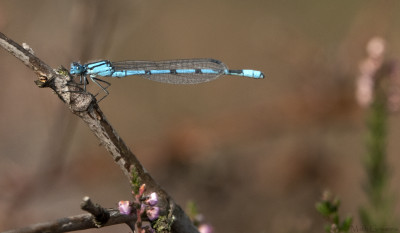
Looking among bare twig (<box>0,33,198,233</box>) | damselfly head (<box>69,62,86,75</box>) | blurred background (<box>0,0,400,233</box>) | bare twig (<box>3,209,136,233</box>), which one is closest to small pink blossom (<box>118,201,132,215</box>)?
bare twig (<box>3,209,136,233</box>)

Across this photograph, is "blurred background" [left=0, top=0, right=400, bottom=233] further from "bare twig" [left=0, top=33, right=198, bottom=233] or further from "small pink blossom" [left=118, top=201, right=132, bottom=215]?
"small pink blossom" [left=118, top=201, right=132, bottom=215]

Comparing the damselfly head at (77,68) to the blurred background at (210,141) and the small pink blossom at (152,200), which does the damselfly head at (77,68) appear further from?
the small pink blossom at (152,200)

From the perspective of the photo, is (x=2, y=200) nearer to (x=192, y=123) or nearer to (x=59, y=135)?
(x=59, y=135)

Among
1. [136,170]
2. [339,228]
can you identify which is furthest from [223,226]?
[136,170]

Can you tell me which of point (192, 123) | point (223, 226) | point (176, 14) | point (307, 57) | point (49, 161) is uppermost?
point (176, 14)

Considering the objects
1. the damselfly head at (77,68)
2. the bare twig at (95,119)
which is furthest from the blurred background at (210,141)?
the bare twig at (95,119)

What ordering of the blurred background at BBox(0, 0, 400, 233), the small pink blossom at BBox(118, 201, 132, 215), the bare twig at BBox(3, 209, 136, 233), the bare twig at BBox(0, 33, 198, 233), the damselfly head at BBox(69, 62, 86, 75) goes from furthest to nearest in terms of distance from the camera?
the blurred background at BBox(0, 0, 400, 233), the damselfly head at BBox(69, 62, 86, 75), the bare twig at BBox(0, 33, 198, 233), the small pink blossom at BBox(118, 201, 132, 215), the bare twig at BBox(3, 209, 136, 233)
